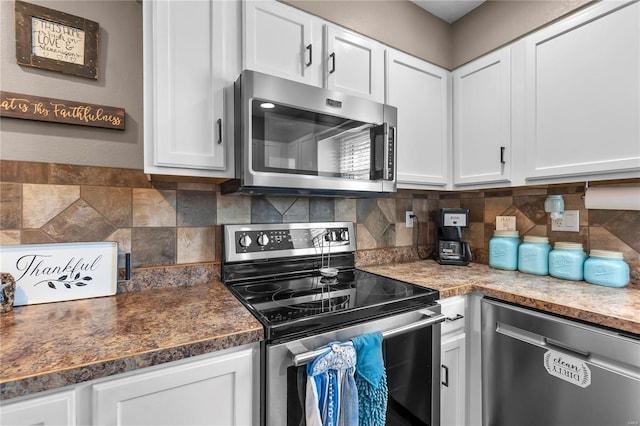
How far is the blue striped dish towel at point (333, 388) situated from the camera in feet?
2.86

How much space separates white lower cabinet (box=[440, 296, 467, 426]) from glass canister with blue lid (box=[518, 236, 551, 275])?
0.54 metres

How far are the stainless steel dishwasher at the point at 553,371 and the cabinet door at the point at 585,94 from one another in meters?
0.68

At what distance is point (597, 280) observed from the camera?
1386mm

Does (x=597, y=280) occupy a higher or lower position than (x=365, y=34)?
lower

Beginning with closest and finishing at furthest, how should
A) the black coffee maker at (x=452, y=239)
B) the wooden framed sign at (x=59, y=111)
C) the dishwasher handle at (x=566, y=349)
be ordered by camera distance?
the dishwasher handle at (x=566, y=349) → the wooden framed sign at (x=59, y=111) → the black coffee maker at (x=452, y=239)

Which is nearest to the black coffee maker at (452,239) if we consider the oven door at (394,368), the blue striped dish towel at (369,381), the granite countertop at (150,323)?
the granite countertop at (150,323)

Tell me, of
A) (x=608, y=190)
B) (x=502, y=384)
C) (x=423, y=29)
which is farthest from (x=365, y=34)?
(x=502, y=384)

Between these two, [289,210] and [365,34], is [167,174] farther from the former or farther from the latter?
[365,34]

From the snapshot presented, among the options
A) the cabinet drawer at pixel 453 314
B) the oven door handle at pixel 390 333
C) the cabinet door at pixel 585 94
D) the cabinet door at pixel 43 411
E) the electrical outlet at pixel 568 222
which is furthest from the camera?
the electrical outlet at pixel 568 222

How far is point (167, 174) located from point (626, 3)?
189 centimetres

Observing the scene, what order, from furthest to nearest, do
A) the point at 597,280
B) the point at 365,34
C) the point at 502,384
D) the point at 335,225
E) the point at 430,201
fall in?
the point at 430,201 → the point at 335,225 → the point at 365,34 → the point at 597,280 → the point at 502,384

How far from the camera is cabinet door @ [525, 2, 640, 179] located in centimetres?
119

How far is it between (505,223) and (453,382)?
3.32ft

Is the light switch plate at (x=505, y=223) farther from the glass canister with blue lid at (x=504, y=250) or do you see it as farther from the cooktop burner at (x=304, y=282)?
the cooktop burner at (x=304, y=282)
